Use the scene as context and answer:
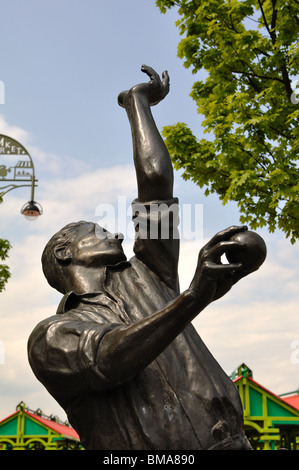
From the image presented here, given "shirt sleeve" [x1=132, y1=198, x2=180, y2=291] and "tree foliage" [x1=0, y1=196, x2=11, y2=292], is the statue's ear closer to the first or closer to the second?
"shirt sleeve" [x1=132, y1=198, x2=180, y2=291]

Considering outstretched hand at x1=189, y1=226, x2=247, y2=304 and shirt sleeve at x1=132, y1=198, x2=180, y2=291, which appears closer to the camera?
outstretched hand at x1=189, y1=226, x2=247, y2=304

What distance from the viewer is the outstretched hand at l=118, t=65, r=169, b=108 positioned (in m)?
2.55

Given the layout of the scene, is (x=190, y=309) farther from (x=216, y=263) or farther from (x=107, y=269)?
(x=107, y=269)

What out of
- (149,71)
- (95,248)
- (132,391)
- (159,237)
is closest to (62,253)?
(95,248)

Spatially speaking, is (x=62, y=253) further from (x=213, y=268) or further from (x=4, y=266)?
(x=4, y=266)

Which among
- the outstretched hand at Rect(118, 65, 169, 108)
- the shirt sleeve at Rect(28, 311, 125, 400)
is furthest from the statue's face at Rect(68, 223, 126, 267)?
the outstretched hand at Rect(118, 65, 169, 108)

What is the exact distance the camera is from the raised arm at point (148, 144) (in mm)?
2293

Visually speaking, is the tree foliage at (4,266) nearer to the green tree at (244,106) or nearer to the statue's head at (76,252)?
the green tree at (244,106)

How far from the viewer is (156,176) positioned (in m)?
2.29

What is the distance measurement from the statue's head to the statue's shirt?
262mm

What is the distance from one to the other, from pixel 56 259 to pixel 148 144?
28.1 inches
